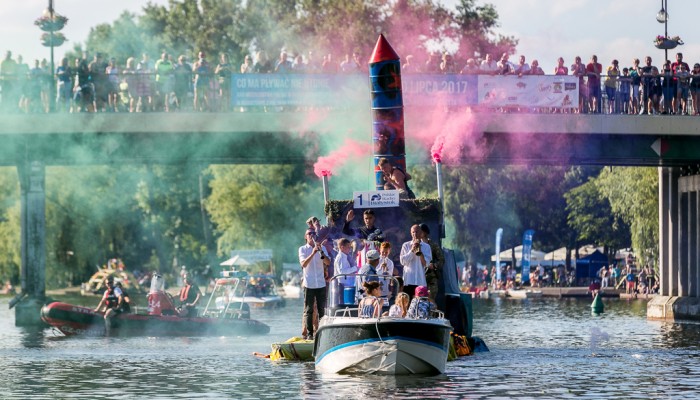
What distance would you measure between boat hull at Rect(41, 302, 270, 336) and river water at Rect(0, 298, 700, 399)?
61cm

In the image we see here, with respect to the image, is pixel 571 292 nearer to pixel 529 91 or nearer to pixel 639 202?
pixel 639 202

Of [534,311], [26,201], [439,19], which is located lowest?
[534,311]

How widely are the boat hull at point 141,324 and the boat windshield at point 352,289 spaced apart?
46.4 ft

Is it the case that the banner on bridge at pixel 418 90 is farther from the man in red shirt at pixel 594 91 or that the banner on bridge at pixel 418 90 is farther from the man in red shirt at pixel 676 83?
the man in red shirt at pixel 676 83

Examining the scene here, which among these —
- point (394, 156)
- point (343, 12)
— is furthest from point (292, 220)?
point (394, 156)

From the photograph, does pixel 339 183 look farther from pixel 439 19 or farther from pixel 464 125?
pixel 464 125

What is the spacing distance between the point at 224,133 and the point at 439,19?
40.0 meters

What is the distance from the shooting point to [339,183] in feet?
269

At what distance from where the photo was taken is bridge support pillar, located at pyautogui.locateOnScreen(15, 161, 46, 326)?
189 feet

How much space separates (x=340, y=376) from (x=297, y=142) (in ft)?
75.5

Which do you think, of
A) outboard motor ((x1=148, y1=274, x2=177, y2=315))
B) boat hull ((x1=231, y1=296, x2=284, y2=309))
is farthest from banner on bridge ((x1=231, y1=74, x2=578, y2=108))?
boat hull ((x1=231, y1=296, x2=284, y2=309))

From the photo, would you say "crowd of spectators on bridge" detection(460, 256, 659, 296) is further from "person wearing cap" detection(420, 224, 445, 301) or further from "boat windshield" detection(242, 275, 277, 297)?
"person wearing cap" detection(420, 224, 445, 301)

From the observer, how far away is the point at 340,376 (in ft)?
103

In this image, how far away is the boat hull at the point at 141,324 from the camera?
47.3 meters
